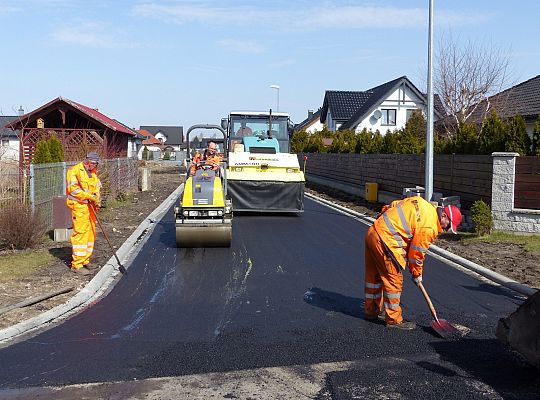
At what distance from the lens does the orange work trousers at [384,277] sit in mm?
6496

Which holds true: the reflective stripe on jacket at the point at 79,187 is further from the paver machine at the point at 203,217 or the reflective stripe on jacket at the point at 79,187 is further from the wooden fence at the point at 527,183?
the wooden fence at the point at 527,183

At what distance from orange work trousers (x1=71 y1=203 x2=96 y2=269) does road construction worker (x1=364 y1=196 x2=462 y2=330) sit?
14.3 feet

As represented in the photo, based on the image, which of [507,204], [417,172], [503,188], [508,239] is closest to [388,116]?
[417,172]

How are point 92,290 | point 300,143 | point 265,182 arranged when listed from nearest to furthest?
1. point 92,290
2. point 265,182
3. point 300,143

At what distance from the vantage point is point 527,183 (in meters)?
12.7

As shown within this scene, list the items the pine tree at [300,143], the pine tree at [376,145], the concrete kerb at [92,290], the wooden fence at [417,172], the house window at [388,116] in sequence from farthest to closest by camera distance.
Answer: the house window at [388,116], the pine tree at [300,143], the pine tree at [376,145], the wooden fence at [417,172], the concrete kerb at [92,290]

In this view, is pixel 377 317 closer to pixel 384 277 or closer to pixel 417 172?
pixel 384 277

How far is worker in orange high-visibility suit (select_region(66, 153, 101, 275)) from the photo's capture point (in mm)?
9023

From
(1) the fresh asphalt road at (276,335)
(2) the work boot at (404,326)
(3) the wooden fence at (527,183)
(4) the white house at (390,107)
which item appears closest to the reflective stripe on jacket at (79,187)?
(1) the fresh asphalt road at (276,335)

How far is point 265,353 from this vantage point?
5.84m

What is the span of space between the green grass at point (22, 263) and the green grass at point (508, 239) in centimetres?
770

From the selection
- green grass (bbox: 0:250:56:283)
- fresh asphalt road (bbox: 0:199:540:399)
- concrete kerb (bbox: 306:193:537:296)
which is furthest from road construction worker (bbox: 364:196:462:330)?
green grass (bbox: 0:250:56:283)

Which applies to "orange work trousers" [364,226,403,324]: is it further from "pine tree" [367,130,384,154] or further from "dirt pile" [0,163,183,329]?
"pine tree" [367,130,384,154]

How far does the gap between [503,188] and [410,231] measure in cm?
740
